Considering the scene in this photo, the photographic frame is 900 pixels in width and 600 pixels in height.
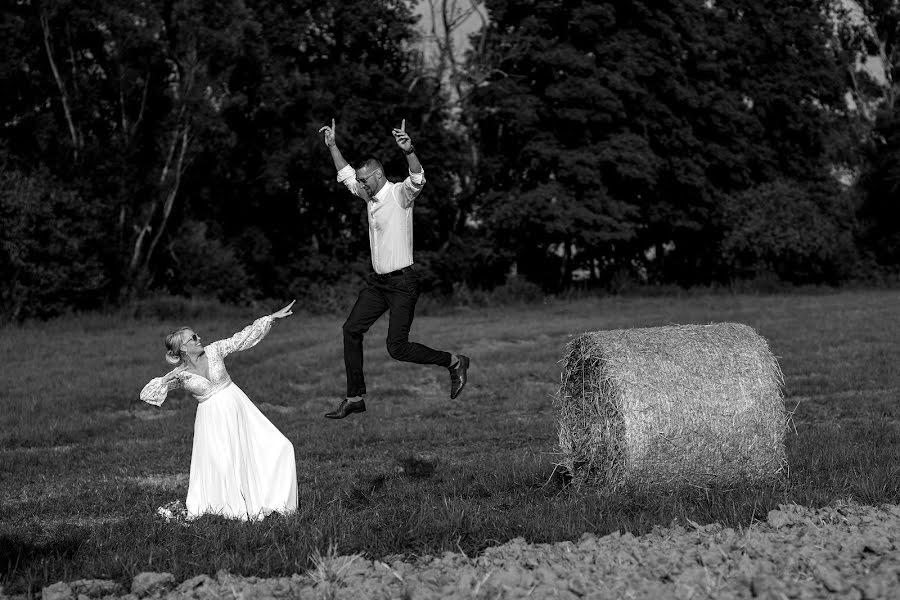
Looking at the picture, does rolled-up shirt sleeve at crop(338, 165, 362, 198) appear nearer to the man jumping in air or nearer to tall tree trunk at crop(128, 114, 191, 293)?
the man jumping in air

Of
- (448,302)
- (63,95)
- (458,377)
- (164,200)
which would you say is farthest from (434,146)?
(458,377)

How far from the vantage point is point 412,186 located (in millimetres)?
9391

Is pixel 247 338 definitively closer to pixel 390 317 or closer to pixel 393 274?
pixel 390 317

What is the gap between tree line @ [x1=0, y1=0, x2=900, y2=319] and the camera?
1558 inches

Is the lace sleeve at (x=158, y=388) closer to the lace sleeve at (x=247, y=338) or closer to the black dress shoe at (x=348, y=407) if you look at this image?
the lace sleeve at (x=247, y=338)

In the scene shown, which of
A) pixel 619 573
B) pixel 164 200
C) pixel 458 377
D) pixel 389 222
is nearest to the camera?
pixel 619 573

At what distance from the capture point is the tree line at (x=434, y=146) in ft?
130

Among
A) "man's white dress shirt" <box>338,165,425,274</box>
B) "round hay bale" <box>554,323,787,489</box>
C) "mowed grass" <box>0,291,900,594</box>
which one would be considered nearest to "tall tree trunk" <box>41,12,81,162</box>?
"mowed grass" <box>0,291,900,594</box>

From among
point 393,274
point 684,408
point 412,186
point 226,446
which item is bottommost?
point 226,446

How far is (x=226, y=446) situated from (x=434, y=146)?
126ft

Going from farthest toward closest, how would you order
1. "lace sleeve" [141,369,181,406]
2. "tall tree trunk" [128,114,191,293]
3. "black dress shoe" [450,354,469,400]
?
"tall tree trunk" [128,114,191,293]
"black dress shoe" [450,354,469,400]
"lace sleeve" [141,369,181,406]

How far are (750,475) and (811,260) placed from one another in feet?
149

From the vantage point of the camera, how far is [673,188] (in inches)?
2046

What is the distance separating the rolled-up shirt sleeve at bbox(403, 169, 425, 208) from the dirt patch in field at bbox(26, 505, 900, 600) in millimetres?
3224
